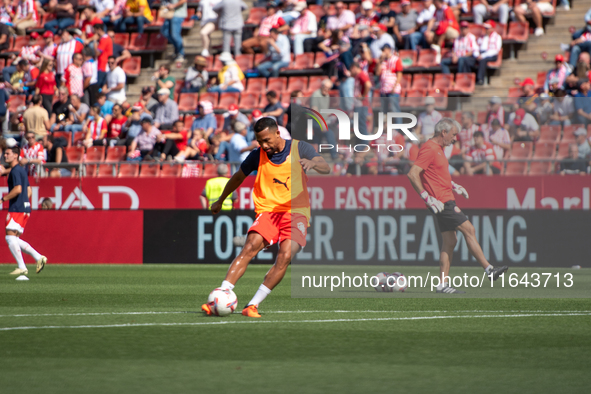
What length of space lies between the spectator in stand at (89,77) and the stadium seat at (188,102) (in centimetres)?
238

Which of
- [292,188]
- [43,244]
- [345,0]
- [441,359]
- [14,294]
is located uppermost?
[345,0]

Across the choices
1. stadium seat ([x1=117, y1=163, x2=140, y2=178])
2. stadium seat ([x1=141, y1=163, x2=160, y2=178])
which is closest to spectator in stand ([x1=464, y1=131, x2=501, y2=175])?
stadium seat ([x1=141, y1=163, x2=160, y2=178])

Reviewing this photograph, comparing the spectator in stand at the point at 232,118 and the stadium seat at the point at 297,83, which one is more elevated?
the stadium seat at the point at 297,83

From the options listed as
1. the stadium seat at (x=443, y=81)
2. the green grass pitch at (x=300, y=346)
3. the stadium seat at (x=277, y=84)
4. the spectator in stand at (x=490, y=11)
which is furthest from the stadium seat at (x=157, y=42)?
the green grass pitch at (x=300, y=346)

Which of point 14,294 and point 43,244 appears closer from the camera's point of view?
point 14,294

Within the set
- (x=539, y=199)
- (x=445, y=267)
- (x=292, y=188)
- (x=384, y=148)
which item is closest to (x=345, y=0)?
(x=384, y=148)

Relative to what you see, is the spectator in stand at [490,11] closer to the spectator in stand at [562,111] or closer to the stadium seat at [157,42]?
the spectator in stand at [562,111]

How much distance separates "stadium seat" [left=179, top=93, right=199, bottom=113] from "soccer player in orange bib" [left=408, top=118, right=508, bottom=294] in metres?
13.4

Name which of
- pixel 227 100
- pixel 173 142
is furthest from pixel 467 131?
pixel 227 100

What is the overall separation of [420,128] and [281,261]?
10245mm

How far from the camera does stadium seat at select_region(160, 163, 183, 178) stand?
2031 cm

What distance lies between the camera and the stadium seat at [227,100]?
23328 millimetres

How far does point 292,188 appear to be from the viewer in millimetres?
8594

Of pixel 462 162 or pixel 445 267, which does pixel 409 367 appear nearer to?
pixel 445 267
